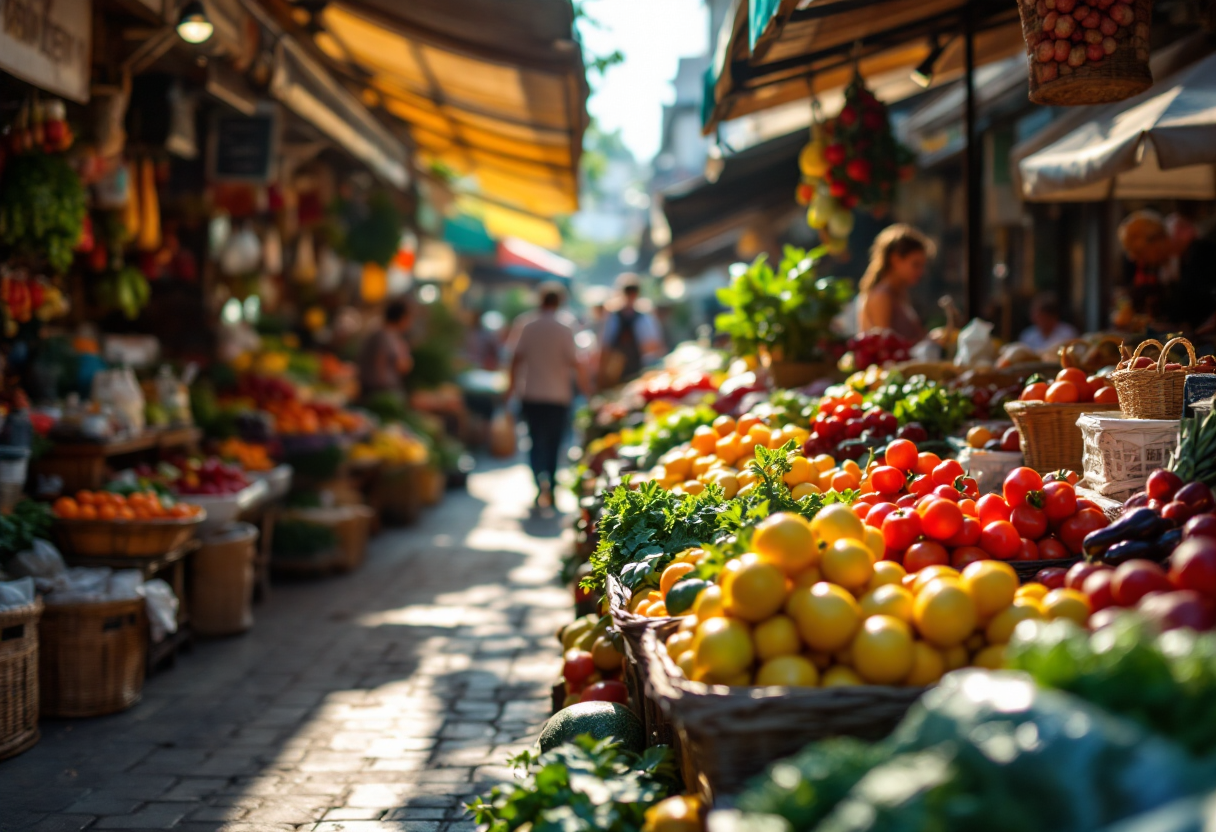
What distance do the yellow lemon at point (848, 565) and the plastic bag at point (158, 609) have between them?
3.82 m

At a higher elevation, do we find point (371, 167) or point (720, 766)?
point (371, 167)

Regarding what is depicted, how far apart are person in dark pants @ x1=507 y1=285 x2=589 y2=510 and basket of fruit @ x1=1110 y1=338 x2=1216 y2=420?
7.44 meters

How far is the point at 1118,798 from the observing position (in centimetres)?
136

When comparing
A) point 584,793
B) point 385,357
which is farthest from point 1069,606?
point 385,357

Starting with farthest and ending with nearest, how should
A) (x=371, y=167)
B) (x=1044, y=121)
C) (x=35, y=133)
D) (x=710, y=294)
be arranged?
(x=710, y=294)
(x=371, y=167)
(x=1044, y=121)
(x=35, y=133)

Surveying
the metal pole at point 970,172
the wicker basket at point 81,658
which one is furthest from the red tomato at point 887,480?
the wicker basket at point 81,658

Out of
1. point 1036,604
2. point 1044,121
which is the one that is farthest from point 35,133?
point 1044,121

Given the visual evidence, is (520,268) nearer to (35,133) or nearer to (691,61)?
(35,133)

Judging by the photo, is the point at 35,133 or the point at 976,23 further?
the point at 976,23

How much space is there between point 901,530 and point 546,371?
772 centimetres

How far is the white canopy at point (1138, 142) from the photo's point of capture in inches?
170

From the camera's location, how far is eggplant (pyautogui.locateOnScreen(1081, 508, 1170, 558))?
2.44 m

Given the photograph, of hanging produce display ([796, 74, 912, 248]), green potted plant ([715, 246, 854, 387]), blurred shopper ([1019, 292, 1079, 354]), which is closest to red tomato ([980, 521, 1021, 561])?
green potted plant ([715, 246, 854, 387])

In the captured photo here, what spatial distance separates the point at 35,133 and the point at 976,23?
4.99m
